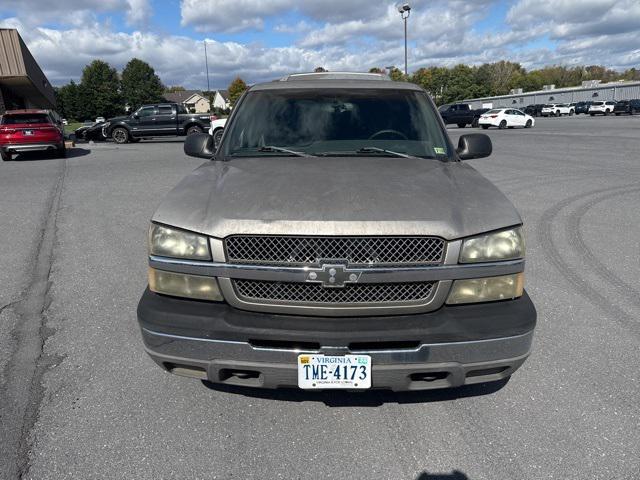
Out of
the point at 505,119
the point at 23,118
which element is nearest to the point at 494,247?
the point at 23,118

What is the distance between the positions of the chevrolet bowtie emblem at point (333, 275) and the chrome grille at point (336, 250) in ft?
Answer: 0.13

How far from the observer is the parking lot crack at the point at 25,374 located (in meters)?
2.46

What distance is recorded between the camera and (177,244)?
2.47 metres

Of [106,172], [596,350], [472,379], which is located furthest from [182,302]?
[106,172]

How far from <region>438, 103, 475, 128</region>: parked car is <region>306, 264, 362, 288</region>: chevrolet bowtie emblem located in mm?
34284

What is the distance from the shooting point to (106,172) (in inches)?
500

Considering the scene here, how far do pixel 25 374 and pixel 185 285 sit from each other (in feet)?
5.03

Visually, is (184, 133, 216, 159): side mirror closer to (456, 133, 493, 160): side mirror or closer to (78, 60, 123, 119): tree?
(456, 133, 493, 160): side mirror

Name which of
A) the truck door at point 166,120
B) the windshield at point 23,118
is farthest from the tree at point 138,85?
the windshield at point 23,118

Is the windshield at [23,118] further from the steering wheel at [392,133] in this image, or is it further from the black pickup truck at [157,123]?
the steering wheel at [392,133]

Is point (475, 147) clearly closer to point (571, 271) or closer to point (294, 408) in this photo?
point (571, 271)

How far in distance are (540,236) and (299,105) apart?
156 inches

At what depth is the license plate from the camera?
227 cm

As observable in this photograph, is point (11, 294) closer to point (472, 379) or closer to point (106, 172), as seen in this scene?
point (472, 379)
